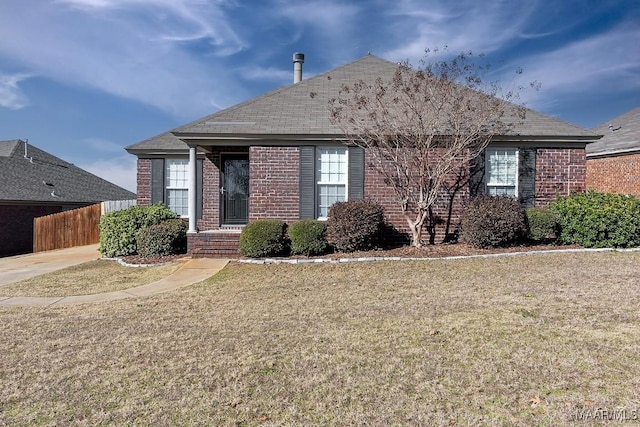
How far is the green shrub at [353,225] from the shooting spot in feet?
33.6

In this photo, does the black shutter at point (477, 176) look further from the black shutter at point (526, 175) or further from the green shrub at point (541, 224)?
the green shrub at point (541, 224)

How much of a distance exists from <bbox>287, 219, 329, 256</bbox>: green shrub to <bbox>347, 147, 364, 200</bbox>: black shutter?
63.1 inches

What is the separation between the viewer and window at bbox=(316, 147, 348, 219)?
1173 centimetres

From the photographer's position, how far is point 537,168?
11820 millimetres

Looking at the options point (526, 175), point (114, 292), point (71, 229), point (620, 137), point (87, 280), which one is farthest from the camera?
point (71, 229)

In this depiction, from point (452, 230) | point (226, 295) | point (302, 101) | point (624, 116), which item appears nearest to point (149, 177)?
point (302, 101)

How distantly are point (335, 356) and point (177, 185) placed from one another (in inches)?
434

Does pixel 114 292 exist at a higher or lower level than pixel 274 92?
lower

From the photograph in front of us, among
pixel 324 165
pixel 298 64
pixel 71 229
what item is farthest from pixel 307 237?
pixel 71 229

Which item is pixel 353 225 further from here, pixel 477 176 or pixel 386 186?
pixel 477 176

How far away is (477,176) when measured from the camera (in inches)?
464

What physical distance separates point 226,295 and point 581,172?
1046 centimetres

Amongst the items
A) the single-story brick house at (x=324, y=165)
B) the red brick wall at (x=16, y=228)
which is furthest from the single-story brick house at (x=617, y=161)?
the red brick wall at (x=16, y=228)

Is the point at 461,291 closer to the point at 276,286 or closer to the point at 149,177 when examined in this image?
the point at 276,286
